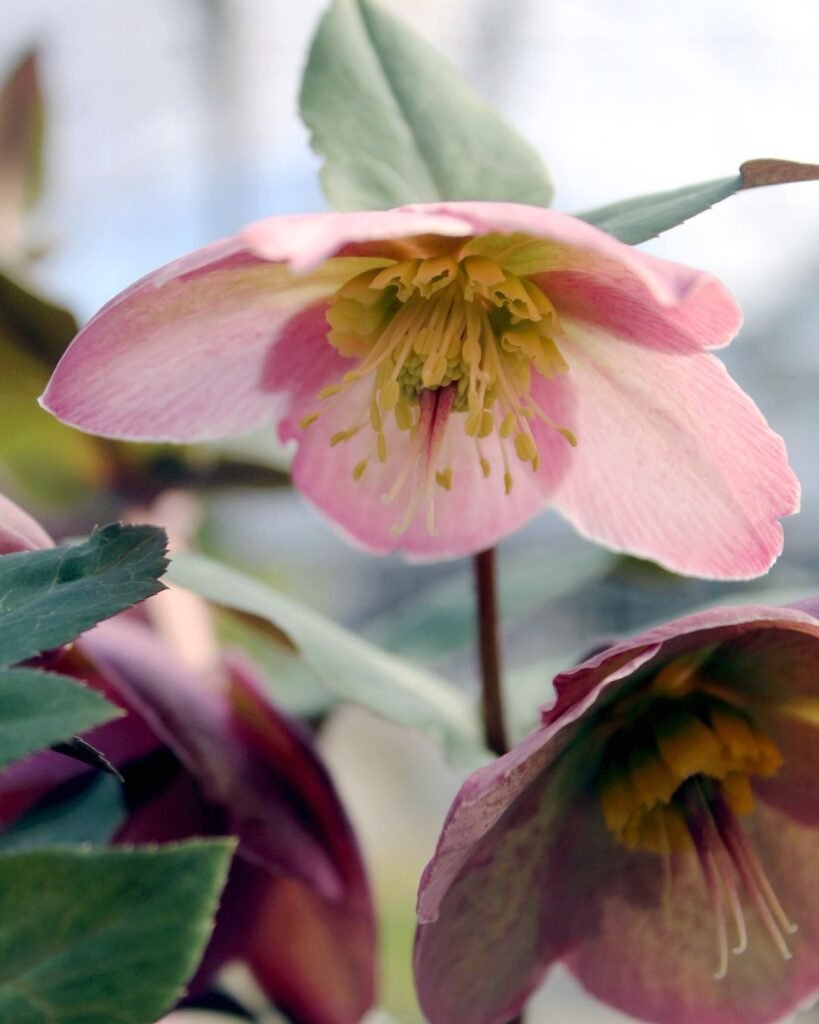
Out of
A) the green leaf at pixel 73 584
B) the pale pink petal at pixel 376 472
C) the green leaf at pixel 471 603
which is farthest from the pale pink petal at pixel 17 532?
the green leaf at pixel 471 603

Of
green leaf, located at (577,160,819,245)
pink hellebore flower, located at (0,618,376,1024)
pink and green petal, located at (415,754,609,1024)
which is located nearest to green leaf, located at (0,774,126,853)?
pink hellebore flower, located at (0,618,376,1024)

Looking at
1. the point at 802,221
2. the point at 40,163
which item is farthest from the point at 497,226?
the point at 802,221

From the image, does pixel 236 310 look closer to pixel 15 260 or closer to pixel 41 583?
pixel 41 583

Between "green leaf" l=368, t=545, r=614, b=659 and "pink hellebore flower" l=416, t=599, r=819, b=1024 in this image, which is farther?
"green leaf" l=368, t=545, r=614, b=659

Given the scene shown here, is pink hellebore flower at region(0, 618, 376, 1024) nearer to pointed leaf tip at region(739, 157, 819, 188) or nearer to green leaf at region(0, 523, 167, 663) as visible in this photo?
green leaf at region(0, 523, 167, 663)

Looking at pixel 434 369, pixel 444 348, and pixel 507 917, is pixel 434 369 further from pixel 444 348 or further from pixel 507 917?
pixel 507 917

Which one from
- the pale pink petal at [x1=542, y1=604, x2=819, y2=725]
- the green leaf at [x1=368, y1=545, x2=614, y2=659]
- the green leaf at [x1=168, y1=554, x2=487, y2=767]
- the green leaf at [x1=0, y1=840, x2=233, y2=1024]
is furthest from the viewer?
the green leaf at [x1=368, y1=545, x2=614, y2=659]
